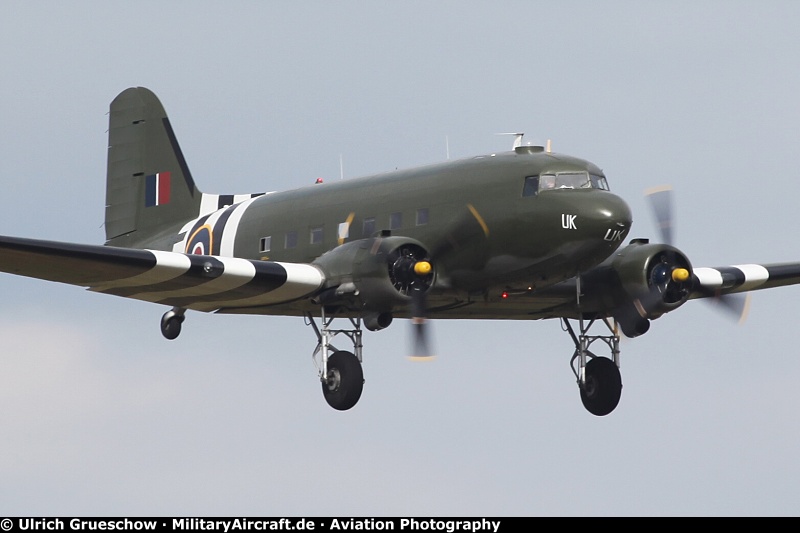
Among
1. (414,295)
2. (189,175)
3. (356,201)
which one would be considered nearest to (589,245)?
(414,295)

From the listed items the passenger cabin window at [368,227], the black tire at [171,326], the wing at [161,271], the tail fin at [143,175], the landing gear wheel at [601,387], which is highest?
the tail fin at [143,175]

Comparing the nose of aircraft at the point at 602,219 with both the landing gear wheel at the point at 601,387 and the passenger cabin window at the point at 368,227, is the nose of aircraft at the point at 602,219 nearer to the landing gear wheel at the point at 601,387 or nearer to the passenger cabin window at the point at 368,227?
the passenger cabin window at the point at 368,227

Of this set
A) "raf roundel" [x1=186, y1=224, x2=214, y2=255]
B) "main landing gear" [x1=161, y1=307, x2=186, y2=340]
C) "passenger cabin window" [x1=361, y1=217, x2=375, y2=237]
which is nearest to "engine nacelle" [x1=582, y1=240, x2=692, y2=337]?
"passenger cabin window" [x1=361, y1=217, x2=375, y2=237]

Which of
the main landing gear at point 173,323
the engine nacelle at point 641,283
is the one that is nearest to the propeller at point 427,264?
the engine nacelle at point 641,283

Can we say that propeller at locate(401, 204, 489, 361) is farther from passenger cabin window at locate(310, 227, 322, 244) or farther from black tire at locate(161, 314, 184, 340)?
black tire at locate(161, 314, 184, 340)

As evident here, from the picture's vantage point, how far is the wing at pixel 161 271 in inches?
945

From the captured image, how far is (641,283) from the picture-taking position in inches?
1038

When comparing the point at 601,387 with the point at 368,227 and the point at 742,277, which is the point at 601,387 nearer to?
A: the point at 742,277

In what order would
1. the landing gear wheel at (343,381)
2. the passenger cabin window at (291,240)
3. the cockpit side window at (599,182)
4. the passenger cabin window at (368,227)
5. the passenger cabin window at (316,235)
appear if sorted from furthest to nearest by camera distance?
the passenger cabin window at (291,240)
the passenger cabin window at (316,235)
the passenger cabin window at (368,227)
the landing gear wheel at (343,381)
the cockpit side window at (599,182)

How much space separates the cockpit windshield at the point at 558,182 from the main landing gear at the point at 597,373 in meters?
4.21

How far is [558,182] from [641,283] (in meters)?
2.96

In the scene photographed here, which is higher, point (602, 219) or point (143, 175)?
point (143, 175)

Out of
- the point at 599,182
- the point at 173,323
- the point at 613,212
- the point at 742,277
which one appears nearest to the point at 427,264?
the point at 613,212
